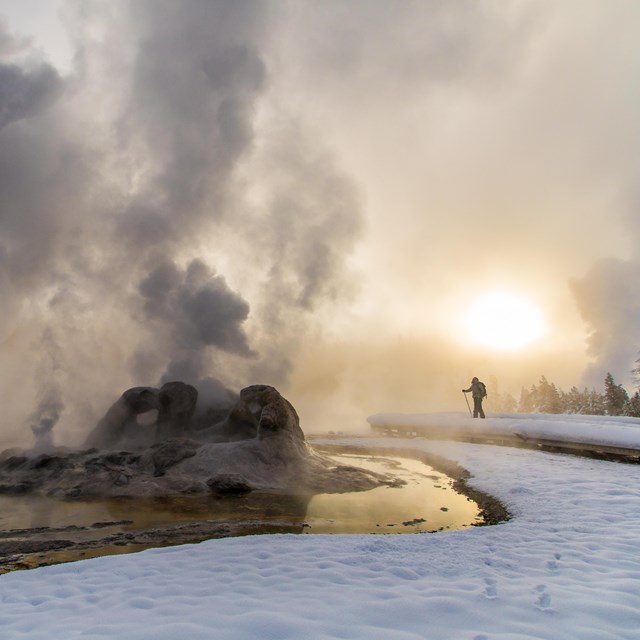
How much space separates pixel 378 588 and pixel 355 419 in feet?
174

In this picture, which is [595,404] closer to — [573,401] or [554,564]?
[573,401]

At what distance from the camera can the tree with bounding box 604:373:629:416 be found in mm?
45250

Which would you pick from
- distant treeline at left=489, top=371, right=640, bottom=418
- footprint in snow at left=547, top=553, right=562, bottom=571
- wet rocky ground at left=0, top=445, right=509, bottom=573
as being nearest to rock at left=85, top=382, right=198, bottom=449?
wet rocky ground at left=0, top=445, right=509, bottom=573

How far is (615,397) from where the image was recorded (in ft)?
150

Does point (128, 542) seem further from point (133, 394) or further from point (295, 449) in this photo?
point (133, 394)

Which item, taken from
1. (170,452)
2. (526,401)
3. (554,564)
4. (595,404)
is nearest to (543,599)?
(554,564)

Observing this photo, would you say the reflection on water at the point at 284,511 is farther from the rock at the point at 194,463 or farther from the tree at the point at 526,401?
the tree at the point at 526,401

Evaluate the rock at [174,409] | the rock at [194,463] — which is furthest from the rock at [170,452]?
the rock at [174,409]

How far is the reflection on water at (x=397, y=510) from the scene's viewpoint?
9188 millimetres

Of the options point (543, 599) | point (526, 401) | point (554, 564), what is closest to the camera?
point (543, 599)

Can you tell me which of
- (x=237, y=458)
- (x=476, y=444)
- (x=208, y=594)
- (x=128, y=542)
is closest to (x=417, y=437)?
(x=476, y=444)

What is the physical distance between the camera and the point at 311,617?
13.8 feet

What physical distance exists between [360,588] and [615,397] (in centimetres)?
5150

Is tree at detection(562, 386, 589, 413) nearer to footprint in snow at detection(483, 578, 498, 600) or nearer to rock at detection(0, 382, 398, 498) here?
rock at detection(0, 382, 398, 498)
